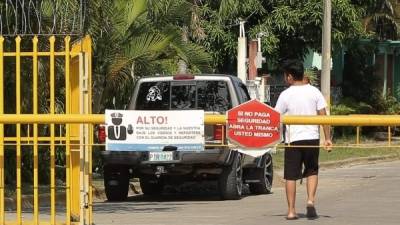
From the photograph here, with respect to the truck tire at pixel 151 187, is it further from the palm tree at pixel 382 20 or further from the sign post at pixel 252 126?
the palm tree at pixel 382 20

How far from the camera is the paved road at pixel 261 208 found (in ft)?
37.5

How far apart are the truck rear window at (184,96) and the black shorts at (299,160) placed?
3.16 metres

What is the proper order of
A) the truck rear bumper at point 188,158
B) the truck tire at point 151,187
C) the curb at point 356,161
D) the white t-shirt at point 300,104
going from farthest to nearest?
the curb at point 356,161 < the truck tire at point 151,187 < the truck rear bumper at point 188,158 < the white t-shirt at point 300,104

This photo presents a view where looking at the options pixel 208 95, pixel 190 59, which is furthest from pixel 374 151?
pixel 208 95

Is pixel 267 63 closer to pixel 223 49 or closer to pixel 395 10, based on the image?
pixel 223 49

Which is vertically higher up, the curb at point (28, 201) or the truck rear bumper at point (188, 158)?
the truck rear bumper at point (188, 158)

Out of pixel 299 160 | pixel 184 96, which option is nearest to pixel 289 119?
pixel 299 160

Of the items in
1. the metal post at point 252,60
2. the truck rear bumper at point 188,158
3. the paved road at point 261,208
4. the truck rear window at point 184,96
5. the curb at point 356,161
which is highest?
the metal post at point 252,60

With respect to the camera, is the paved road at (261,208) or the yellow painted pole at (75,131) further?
the paved road at (261,208)

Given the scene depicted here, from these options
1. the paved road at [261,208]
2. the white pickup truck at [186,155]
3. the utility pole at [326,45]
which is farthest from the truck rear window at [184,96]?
the utility pole at [326,45]

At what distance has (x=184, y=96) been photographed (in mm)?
14258

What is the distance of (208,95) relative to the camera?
46.6ft

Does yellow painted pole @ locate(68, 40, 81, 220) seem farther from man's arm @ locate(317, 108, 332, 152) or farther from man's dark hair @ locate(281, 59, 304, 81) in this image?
man's arm @ locate(317, 108, 332, 152)

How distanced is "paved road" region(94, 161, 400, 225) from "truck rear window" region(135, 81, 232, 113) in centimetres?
151
